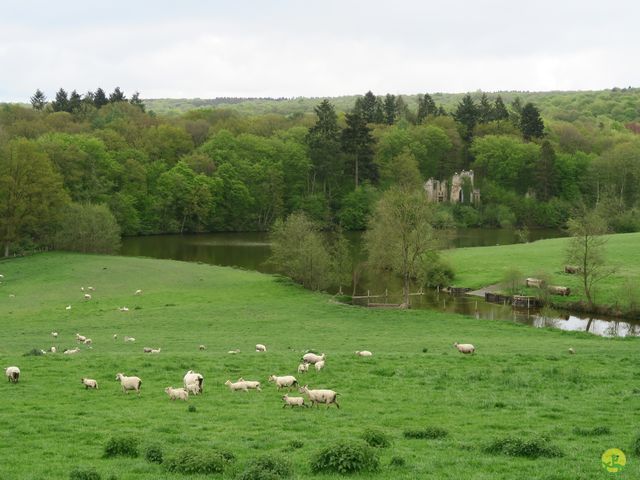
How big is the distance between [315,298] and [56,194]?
1650 inches

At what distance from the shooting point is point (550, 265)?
80.4 metres

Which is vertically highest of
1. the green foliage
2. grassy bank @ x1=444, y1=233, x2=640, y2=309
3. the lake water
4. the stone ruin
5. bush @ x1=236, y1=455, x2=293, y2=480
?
the stone ruin

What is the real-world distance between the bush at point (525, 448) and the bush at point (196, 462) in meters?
6.69

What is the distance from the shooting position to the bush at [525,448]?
16.8 metres

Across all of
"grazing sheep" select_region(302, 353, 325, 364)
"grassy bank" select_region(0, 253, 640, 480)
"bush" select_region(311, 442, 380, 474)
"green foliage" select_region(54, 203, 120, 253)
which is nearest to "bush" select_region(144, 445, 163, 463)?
"grassy bank" select_region(0, 253, 640, 480)

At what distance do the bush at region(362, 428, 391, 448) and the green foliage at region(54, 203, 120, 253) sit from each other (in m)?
76.7

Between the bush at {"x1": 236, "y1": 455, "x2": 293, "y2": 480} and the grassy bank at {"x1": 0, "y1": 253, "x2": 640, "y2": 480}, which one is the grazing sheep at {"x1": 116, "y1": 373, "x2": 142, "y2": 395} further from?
the bush at {"x1": 236, "y1": 455, "x2": 293, "y2": 480}

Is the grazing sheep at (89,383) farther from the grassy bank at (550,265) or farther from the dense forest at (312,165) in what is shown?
the dense forest at (312,165)

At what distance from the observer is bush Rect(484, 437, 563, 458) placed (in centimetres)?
1678

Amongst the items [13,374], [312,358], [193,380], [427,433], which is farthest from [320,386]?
[13,374]

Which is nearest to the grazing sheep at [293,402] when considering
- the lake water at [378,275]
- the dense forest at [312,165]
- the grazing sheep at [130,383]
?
the grazing sheep at [130,383]

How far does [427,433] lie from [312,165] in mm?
133945

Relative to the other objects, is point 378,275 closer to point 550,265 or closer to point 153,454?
point 550,265

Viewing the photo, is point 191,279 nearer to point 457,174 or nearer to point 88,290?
point 88,290
